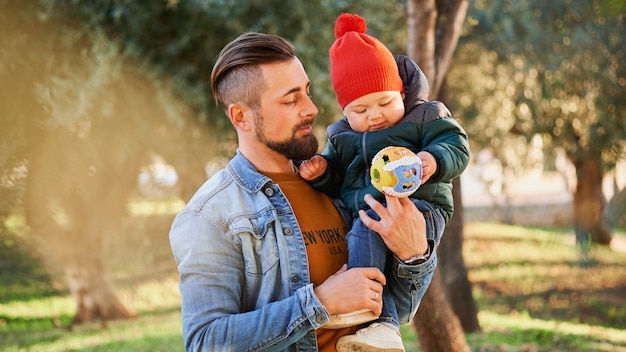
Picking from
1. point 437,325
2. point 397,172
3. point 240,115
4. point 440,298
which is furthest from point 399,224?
point 437,325

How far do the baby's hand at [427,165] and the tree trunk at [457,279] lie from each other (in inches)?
224

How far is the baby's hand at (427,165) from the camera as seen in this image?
2.38 meters

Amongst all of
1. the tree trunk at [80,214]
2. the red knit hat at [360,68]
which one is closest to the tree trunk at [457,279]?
the tree trunk at [80,214]

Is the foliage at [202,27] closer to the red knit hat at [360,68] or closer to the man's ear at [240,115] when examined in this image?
the red knit hat at [360,68]

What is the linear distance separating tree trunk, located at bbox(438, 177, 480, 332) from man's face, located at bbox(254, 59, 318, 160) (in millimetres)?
5688

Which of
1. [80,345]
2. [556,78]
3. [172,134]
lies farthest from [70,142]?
[556,78]

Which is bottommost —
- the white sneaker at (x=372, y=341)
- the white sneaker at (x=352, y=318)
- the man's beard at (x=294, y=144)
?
the white sneaker at (x=372, y=341)

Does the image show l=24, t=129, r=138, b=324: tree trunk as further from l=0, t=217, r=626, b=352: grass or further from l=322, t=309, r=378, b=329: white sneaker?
l=322, t=309, r=378, b=329: white sneaker

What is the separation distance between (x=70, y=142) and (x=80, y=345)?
2488 millimetres

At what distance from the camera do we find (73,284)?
35.6ft

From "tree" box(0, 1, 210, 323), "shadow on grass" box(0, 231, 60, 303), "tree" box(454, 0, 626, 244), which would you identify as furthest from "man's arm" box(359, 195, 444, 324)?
"shadow on grass" box(0, 231, 60, 303)

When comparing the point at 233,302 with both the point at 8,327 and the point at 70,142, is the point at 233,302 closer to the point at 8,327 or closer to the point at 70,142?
the point at 70,142

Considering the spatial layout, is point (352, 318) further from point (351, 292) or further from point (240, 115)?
point (240, 115)

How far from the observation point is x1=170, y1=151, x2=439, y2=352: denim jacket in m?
2.22
